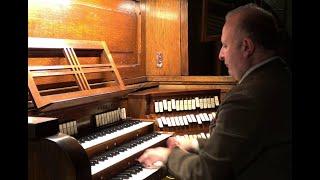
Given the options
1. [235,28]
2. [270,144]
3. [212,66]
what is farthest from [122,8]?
[270,144]

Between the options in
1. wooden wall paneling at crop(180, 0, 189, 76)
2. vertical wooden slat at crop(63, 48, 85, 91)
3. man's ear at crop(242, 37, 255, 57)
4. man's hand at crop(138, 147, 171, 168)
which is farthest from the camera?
wooden wall paneling at crop(180, 0, 189, 76)

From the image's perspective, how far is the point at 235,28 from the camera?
184cm

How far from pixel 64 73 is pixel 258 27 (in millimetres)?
1437

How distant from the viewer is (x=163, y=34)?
15.5ft

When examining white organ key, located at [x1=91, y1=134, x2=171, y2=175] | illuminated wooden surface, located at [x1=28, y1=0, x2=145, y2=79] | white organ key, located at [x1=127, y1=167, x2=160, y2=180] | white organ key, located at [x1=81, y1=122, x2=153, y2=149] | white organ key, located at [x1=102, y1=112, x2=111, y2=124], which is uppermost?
illuminated wooden surface, located at [x1=28, y1=0, x2=145, y2=79]

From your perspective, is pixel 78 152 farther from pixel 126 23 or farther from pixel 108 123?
pixel 126 23

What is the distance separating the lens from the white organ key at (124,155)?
8.09ft

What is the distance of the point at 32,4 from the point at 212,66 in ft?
8.47

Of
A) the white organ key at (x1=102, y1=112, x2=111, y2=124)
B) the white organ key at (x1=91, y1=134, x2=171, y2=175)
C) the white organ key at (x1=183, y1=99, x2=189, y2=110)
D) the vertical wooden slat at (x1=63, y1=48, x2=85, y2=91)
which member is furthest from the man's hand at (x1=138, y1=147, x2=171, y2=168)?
the white organ key at (x1=183, y1=99, x2=189, y2=110)

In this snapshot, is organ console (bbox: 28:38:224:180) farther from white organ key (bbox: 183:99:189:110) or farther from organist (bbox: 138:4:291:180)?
organist (bbox: 138:4:291:180)

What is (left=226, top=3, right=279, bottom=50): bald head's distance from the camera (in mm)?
1796

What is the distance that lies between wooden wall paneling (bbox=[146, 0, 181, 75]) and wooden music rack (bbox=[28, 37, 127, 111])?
4.24 ft

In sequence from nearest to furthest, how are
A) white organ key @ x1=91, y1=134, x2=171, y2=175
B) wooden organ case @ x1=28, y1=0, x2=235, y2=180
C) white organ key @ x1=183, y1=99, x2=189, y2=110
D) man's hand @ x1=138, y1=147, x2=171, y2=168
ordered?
1. wooden organ case @ x1=28, y1=0, x2=235, y2=180
2. man's hand @ x1=138, y1=147, x2=171, y2=168
3. white organ key @ x1=91, y1=134, x2=171, y2=175
4. white organ key @ x1=183, y1=99, x2=189, y2=110

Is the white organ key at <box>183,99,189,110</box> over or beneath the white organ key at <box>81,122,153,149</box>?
over
